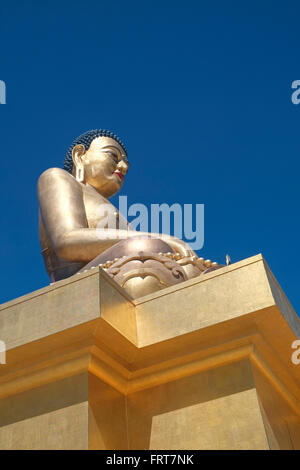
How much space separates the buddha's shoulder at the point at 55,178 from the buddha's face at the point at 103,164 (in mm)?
563

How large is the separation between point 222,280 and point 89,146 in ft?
15.9

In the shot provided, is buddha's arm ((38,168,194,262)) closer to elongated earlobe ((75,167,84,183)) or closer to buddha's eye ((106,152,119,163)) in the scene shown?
elongated earlobe ((75,167,84,183))

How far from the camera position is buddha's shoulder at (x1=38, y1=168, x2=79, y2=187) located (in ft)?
21.5

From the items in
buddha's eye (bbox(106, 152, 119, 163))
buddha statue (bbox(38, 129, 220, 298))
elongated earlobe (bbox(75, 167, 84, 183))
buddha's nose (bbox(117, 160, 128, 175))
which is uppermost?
buddha's eye (bbox(106, 152, 119, 163))

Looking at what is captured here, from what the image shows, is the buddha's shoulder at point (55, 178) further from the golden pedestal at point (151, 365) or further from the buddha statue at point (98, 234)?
the golden pedestal at point (151, 365)

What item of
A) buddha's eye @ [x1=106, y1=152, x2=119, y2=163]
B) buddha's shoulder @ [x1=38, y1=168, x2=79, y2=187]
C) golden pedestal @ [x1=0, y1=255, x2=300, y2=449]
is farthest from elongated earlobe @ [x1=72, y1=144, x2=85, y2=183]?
golden pedestal @ [x1=0, y1=255, x2=300, y2=449]

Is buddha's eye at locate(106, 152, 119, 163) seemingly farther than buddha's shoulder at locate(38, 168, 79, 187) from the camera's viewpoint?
Yes

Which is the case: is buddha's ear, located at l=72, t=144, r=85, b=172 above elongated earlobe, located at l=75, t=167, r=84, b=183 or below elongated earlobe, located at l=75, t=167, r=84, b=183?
above

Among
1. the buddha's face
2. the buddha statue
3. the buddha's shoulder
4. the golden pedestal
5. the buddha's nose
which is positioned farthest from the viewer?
the buddha's nose

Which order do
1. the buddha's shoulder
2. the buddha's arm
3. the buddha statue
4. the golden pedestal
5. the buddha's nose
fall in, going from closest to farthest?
the golden pedestal, the buddha statue, the buddha's arm, the buddha's shoulder, the buddha's nose

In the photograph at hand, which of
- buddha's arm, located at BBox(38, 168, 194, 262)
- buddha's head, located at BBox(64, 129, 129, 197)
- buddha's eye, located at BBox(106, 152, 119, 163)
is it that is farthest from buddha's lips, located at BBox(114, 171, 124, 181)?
buddha's arm, located at BBox(38, 168, 194, 262)

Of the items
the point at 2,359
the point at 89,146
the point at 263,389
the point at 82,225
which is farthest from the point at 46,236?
the point at 263,389

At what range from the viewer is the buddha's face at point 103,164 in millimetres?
7296

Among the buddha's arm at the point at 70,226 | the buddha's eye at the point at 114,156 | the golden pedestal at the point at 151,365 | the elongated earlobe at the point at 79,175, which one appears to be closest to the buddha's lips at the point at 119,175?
the buddha's eye at the point at 114,156
